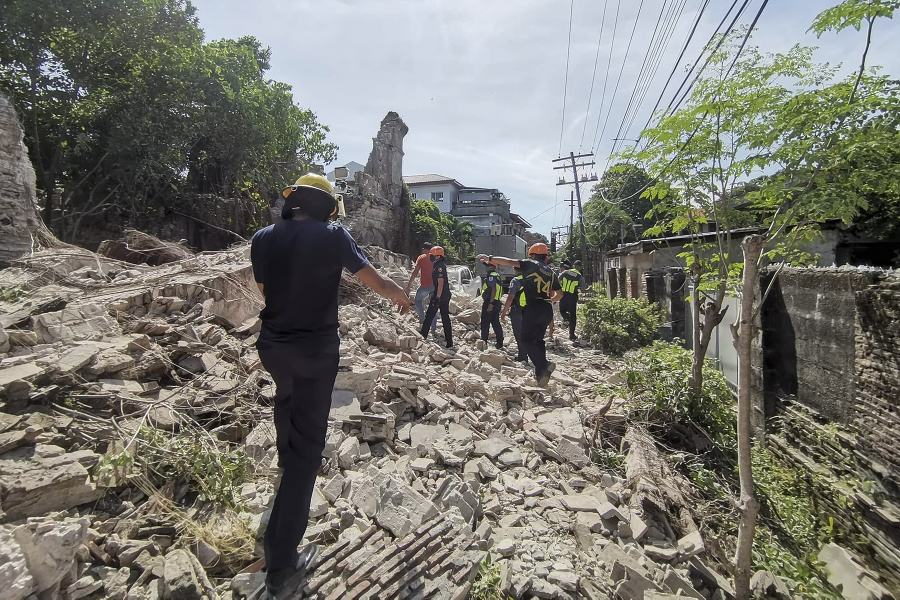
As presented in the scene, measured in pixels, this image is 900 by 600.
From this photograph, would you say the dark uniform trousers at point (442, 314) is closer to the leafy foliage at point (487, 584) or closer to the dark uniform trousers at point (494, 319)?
the dark uniform trousers at point (494, 319)

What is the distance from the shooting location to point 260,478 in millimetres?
2666

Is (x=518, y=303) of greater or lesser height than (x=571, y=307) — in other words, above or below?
above

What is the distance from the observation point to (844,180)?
260cm

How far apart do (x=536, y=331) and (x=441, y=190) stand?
1800 inches

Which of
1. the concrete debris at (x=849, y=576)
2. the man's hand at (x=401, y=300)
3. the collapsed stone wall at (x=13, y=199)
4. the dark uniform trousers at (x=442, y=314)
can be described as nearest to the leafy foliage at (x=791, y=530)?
the concrete debris at (x=849, y=576)

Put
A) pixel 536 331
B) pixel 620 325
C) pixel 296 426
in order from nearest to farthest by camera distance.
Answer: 1. pixel 296 426
2. pixel 536 331
3. pixel 620 325

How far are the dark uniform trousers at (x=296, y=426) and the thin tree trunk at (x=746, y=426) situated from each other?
2.29 metres

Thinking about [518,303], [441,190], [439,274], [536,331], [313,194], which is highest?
[441,190]

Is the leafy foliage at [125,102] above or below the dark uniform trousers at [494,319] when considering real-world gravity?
above

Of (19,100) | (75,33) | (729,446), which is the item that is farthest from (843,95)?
(19,100)

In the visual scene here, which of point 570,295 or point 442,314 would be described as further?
point 570,295

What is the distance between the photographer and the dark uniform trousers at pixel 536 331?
5.22 m

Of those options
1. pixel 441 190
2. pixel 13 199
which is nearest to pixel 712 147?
pixel 13 199

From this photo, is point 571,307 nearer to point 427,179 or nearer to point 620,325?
point 620,325
